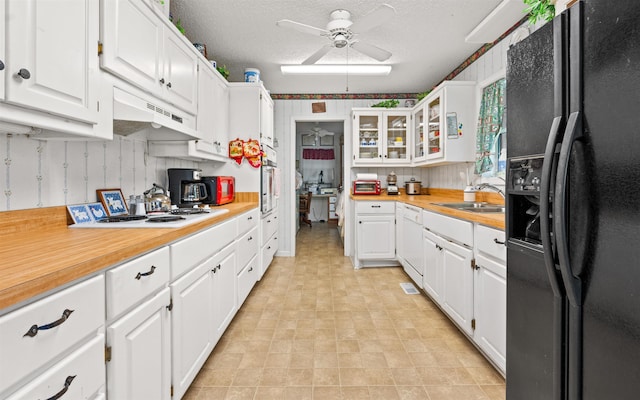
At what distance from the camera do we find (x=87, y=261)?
2.85ft

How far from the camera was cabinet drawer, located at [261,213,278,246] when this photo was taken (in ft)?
11.9

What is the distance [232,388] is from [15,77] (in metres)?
1.59

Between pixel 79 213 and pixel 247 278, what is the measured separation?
148 cm

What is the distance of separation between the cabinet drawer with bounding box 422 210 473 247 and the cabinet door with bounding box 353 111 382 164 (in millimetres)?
1735

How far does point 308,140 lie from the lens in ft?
30.7

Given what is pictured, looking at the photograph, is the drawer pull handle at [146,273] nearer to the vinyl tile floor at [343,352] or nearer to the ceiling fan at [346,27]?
the vinyl tile floor at [343,352]

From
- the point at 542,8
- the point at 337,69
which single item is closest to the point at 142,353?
the point at 542,8

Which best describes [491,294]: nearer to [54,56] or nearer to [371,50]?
[371,50]

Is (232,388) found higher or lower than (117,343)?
lower

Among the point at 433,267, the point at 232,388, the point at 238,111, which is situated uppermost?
the point at 238,111

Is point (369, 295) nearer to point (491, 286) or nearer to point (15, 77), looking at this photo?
point (491, 286)

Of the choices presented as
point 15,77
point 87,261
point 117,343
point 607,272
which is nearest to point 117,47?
point 15,77

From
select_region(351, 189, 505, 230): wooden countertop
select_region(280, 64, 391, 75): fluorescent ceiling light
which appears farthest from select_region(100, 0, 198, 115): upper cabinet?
select_region(351, 189, 505, 230): wooden countertop

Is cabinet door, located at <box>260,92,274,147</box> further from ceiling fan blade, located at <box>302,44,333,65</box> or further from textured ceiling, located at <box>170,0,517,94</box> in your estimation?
ceiling fan blade, located at <box>302,44,333,65</box>
